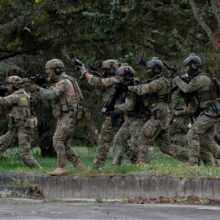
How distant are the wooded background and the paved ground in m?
9.33

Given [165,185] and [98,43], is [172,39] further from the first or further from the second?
[165,185]

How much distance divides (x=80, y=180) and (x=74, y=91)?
74.3 inches

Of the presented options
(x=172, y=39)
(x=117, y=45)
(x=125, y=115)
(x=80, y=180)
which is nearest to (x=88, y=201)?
(x=80, y=180)

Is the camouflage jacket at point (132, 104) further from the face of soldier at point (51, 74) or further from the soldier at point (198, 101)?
the face of soldier at point (51, 74)

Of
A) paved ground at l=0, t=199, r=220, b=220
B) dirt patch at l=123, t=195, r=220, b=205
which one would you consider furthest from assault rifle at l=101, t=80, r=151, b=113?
paved ground at l=0, t=199, r=220, b=220

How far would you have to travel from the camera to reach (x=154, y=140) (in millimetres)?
15406

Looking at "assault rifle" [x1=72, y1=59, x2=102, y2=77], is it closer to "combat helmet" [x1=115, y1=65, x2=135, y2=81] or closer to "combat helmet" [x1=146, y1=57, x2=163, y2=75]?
"combat helmet" [x1=115, y1=65, x2=135, y2=81]

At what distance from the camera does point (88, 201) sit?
13.1 meters

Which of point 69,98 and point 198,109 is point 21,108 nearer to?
point 69,98

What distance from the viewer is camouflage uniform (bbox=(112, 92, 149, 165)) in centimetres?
1535

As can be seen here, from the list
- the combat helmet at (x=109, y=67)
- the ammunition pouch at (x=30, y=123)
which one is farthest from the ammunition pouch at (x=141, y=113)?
the ammunition pouch at (x=30, y=123)

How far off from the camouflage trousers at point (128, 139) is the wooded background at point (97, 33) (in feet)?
16.7

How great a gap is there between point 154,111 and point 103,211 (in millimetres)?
4131

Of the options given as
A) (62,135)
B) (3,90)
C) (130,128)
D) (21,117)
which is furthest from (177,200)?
(3,90)
